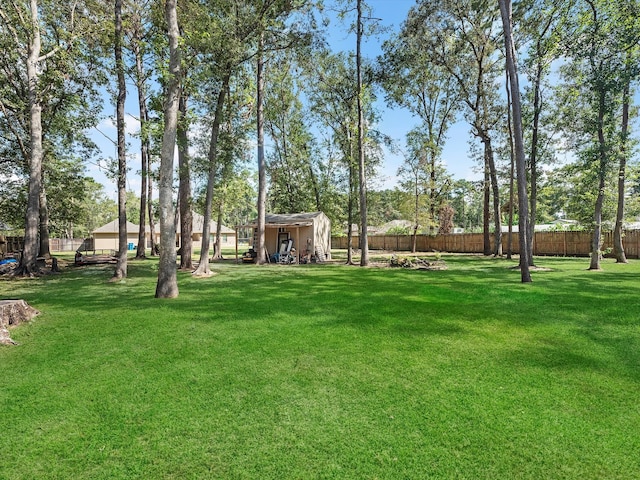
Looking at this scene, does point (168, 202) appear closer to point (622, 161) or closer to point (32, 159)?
point (32, 159)

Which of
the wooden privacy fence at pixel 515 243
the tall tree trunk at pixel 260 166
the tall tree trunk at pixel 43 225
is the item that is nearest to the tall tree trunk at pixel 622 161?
the wooden privacy fence at pixel 515 243

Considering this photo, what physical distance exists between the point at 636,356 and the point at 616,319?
1.78 metres

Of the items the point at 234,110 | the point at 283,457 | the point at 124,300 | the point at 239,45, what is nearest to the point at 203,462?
the point at 283,457

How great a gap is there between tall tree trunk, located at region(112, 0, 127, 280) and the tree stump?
539 centimetres

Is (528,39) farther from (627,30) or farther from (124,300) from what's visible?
(124,300)

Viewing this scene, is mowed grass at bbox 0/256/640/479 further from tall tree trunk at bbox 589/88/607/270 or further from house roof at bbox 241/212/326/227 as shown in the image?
house roof at bbox 241/212/326/227

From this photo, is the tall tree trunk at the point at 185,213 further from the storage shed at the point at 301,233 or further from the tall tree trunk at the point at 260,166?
the storage shed at the point at 301,233

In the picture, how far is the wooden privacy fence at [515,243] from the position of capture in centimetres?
1730

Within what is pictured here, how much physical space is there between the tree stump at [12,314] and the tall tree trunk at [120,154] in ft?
17.7

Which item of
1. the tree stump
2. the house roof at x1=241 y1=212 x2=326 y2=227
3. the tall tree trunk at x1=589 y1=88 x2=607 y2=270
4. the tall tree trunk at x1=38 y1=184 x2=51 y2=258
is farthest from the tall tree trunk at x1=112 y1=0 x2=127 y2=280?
the tall tree trunk at x1=589 y1=88 x2=607 y2=270

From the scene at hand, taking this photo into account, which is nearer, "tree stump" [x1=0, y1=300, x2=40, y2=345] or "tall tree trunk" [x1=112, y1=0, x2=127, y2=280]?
"tree stump" [x1=0, y1=300, x2=40, y2=345]

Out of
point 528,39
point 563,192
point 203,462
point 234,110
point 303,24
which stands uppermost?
point 528,39

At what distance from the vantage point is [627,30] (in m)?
9.73

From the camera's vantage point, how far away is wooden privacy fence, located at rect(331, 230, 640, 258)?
1730cm
